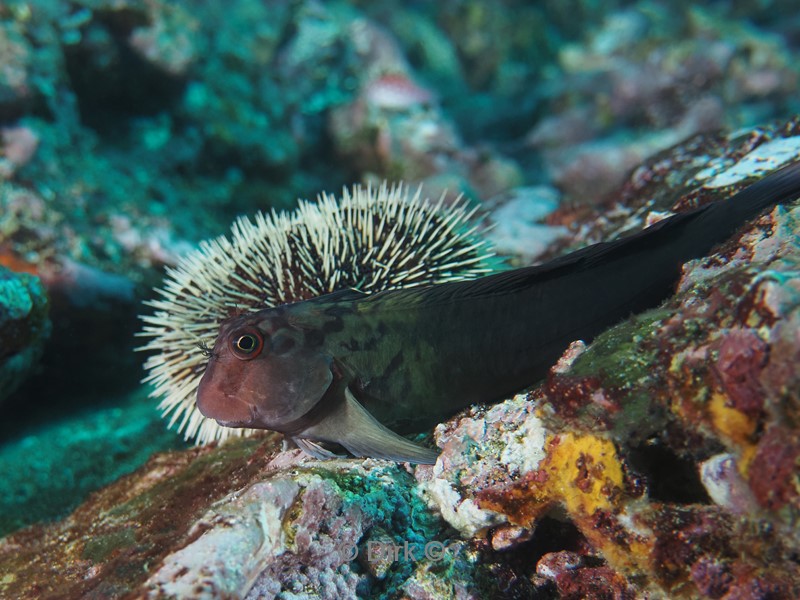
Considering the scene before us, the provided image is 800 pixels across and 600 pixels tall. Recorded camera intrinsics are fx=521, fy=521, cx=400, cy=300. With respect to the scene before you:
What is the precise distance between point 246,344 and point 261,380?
0.52 feet

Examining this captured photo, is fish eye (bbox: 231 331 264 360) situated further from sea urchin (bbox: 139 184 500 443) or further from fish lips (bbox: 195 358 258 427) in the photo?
sea urchin (bbox: 139 184 500 443)

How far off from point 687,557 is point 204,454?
2.47 metres

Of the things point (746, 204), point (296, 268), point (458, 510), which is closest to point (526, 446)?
point (458, 510)

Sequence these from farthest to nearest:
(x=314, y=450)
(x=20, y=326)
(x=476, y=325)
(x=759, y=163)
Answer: (x=20, y=326) → (x=759, y=163) → (x=476, y=325) → (x=314, y=450)

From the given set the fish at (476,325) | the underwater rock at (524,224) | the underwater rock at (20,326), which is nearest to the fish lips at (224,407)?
the fish at (476,325)

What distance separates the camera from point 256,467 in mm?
2443

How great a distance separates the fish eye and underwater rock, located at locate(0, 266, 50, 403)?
1974 mm

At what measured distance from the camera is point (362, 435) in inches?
81.6

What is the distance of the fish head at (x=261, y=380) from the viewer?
6.88 feet

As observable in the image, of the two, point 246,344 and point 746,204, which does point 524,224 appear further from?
point 246,344

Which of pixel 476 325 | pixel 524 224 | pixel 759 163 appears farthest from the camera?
pixel 524 224

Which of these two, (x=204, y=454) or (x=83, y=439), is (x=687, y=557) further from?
(x=83, y=439)

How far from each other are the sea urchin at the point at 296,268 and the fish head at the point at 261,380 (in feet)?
2.58

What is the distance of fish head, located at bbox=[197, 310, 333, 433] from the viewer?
2.10 meters
